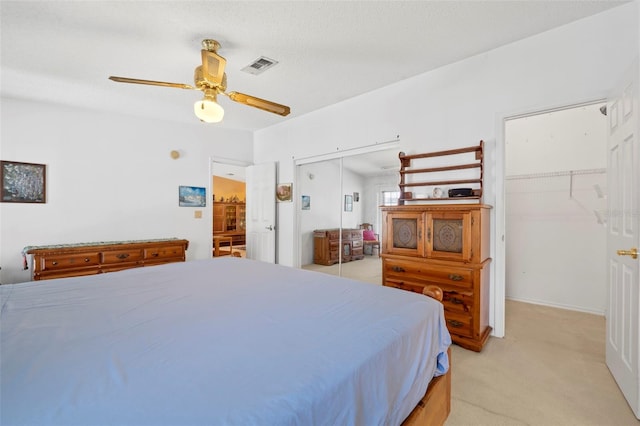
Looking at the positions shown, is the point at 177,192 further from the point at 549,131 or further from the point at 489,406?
the point at 549,131

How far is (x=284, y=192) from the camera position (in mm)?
4680

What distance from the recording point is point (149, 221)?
4074 millimetres

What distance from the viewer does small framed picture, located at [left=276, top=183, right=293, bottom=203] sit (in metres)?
4.59

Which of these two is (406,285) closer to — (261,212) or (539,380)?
(539,380)

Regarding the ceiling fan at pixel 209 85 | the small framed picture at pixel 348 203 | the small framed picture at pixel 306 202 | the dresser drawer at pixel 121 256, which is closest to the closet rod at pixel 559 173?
the small framed picture at pixel 348 203

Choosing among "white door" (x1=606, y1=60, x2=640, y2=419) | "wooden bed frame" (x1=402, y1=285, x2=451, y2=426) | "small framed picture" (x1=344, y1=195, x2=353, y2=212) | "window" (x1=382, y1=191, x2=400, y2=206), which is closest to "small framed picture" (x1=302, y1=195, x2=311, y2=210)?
"small framed picture" (x1=344, y1=195, x2=353, y2=212)

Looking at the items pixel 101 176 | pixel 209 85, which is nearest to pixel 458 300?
pixel 209 85

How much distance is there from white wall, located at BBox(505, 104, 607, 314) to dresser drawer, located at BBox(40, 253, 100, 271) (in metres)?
5.48

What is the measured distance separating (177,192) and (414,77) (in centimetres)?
376

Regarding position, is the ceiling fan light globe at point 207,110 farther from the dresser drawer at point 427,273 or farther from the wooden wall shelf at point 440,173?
the dresser drawer at point 427,273

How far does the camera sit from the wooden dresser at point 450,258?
7.73 feet

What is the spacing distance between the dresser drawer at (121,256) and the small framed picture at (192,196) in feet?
3.46

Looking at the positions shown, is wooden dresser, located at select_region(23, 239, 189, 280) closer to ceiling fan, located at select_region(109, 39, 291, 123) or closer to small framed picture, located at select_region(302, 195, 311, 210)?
small framed picture, located at select_region(302, 195, 311, 210)

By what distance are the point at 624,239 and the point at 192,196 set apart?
16.1 feet
